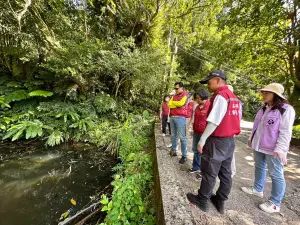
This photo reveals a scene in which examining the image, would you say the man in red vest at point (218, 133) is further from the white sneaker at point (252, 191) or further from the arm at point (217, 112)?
the white sneaker at point (252, 191)

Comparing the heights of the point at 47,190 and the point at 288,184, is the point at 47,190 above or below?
below

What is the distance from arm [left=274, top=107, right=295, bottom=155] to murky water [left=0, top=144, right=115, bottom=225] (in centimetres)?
379

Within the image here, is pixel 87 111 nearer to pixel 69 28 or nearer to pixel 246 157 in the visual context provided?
pixel 69 28

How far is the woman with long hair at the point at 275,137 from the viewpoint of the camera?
205cm

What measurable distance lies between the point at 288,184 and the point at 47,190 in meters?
5.42

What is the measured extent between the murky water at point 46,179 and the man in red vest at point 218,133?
2972mm

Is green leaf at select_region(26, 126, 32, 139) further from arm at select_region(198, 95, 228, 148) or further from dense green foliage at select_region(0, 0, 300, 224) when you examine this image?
arm at select_region(198, 95, 228, 148)

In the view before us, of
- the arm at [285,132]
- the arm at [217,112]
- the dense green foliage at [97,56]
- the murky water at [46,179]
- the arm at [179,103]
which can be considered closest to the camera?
the arm at [217,112]

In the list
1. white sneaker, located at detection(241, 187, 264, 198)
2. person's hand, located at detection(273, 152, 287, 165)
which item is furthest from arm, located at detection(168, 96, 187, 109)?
white sneaker, located at detection(241, 187, 264, 198)

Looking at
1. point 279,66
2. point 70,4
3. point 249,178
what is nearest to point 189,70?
point 279,66

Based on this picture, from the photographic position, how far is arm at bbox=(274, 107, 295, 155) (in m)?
2.03

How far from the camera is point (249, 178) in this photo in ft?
11.2

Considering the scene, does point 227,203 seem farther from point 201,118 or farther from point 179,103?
point 179,103

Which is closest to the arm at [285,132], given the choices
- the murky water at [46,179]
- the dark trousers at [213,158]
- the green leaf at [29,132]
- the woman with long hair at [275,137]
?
the woman with long hair at [275,137]
